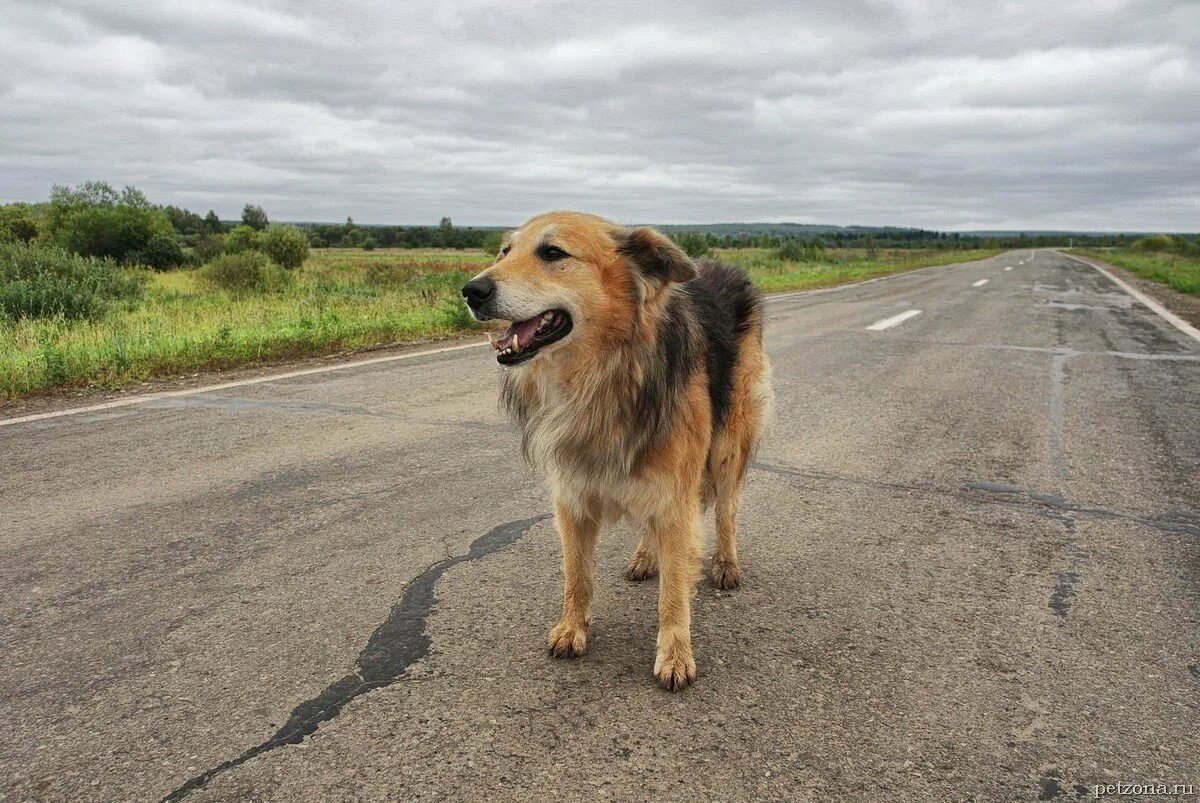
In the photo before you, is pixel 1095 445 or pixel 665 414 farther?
pixel 1095 445

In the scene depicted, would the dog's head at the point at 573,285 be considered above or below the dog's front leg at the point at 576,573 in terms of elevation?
above

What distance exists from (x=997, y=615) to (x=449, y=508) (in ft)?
9.73

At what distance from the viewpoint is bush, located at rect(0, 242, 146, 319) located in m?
13.5

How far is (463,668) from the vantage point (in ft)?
9.63

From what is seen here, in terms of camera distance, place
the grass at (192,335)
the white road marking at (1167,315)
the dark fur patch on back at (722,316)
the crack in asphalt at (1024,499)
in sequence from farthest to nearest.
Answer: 1. the white road marking at (1167,315)
2. the grass at (192,335)
3. the crack in asphalt at (1024,499)
4. the dark fur patch on back at (722,316)

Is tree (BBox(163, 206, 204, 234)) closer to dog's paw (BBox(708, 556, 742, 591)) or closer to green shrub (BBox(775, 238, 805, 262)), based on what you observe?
green shrub (BBox(775, 238, 805, 262))

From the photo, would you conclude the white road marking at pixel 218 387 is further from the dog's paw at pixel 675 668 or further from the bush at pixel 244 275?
the bush at pixel 244 275

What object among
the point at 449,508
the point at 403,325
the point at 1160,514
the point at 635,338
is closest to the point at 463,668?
the point at 635,338

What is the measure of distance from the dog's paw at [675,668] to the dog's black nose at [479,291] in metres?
1.51

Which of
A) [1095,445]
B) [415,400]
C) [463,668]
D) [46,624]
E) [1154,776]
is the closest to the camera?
[1154,776]

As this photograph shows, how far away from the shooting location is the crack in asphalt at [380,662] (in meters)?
2.43

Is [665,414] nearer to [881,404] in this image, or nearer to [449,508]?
[449,508]

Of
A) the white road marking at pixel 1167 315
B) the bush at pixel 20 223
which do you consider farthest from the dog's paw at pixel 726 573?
the bush at pixel 20 223

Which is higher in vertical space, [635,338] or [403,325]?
[635,338]
